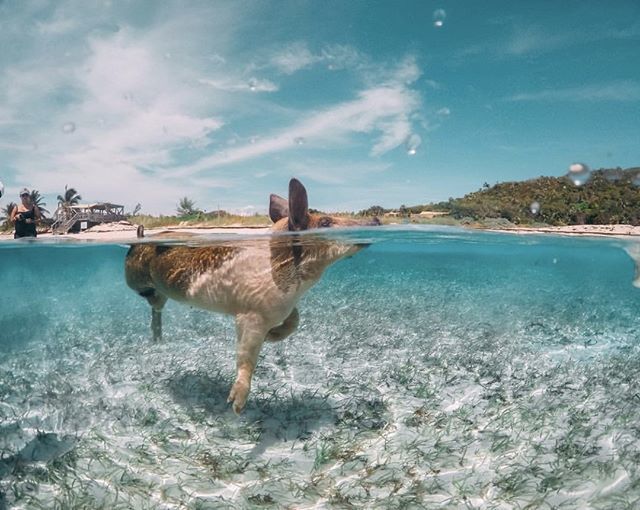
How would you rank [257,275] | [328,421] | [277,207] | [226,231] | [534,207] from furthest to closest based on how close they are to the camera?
[534,207] → [226,231] → [277,207] → [328,421] → [257,275]

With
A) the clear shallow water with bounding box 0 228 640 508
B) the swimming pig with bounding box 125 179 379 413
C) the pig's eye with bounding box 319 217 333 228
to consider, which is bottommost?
the clear shallow water with bounding box 0 228 640 508

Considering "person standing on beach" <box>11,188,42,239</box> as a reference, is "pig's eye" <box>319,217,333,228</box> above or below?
below

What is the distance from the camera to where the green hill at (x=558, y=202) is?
1072 cm

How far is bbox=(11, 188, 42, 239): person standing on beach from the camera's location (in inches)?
303

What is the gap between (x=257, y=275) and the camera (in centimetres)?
474

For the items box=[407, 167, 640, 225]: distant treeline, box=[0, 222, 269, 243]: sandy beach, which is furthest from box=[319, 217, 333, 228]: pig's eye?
box=[407, 167, 640, 225]: distant treeline

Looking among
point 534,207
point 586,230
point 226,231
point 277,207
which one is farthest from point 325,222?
point 586,230

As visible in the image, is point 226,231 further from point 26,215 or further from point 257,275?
point 257,275

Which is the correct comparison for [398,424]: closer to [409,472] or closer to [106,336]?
[409,472]

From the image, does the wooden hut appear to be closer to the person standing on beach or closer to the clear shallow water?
the person standing on beach

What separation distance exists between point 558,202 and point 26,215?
12.4 meters

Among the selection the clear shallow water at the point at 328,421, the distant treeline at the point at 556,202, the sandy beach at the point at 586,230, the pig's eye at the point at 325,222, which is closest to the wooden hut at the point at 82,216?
the clear shallow water at the point at 328,421

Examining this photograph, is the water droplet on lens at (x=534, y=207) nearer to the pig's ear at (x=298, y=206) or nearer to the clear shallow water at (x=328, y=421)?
the clear shallow water at (x=328, y=421)

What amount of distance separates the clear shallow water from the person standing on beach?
2.40 meters
